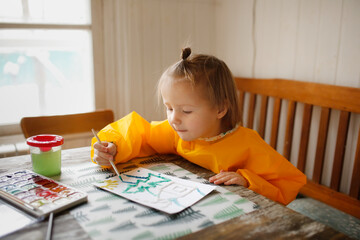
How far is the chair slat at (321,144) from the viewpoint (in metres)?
1.49

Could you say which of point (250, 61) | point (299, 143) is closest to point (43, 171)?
point (299, 143)

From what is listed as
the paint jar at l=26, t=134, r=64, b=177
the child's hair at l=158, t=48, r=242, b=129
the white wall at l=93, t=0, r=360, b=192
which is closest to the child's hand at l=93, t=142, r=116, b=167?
the paint jar at l=26, t=134, r=64, b=177

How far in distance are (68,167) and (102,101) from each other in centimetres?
108

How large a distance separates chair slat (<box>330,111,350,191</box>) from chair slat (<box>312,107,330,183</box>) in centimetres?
7

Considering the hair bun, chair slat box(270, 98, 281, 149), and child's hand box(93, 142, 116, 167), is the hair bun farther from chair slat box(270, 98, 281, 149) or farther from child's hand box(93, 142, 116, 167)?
chair slat box(270, 98, 281, 149)

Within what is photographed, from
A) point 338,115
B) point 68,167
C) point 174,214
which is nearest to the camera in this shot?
point 174,214

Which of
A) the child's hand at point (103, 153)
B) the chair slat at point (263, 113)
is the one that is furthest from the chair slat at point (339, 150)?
the child's hand at point (103, 153)

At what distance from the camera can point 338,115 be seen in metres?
1.51

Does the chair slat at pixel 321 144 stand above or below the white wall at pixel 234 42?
below

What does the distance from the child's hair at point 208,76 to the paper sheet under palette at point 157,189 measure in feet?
0.92

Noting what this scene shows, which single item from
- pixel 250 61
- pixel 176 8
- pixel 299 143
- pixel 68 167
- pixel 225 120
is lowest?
pixel 299 143

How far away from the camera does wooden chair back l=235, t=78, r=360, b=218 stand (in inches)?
54.9

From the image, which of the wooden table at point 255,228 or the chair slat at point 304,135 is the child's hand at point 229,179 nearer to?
the wooden table at point 255,228

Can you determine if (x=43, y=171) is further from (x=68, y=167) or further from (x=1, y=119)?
(x=1, y=119)
